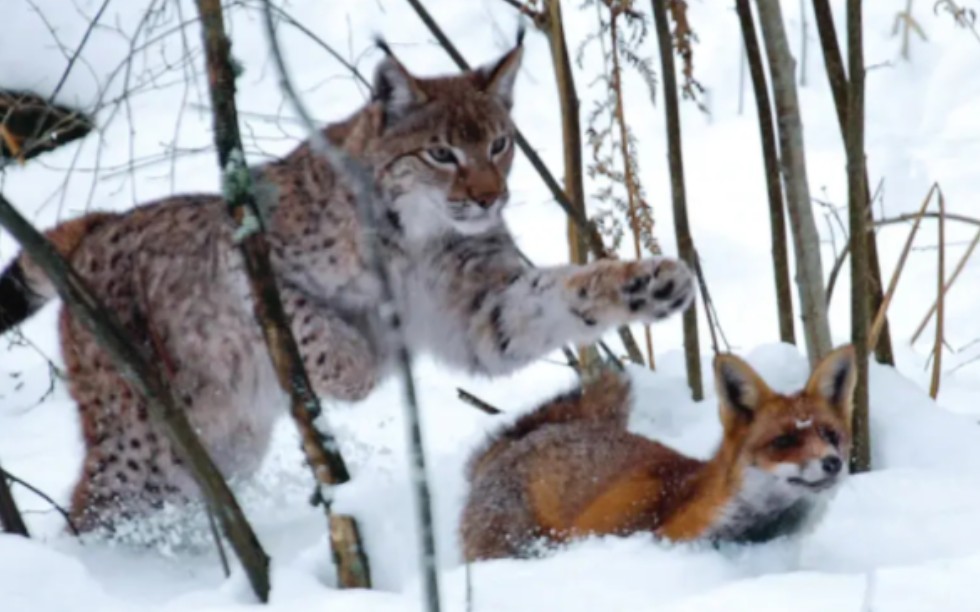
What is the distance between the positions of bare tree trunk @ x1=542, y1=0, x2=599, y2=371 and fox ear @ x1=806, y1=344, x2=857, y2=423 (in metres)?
1.48

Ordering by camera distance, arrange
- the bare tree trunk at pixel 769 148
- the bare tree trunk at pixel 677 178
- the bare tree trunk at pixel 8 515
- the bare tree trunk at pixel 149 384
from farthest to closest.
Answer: the bare tree trunk at pixel 677 178 → the bare tree trunk at pixel 769 148 → the bare tree trunk at pixel 8 515 → the bare tree trunk at pixel 149 384

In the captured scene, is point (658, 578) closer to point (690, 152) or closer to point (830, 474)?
point (830, 474)

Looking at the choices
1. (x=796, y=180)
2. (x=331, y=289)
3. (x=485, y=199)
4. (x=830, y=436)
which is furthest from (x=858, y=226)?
(x=331, y=289)

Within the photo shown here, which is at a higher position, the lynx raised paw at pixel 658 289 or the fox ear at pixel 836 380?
the lynx raised paw at pixel 658 289

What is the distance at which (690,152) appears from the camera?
400 inches

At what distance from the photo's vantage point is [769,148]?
5648 millimetres

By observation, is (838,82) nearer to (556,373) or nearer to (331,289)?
(331,289)

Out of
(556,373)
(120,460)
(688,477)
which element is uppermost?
(688,477)

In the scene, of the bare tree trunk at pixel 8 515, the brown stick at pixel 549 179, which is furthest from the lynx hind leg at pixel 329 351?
the bare tree trunk at pixel 8 515

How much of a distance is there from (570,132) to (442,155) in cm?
49

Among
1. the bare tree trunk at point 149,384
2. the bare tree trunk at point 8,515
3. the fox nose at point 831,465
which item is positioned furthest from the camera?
the bare tree trunk at point 8,515

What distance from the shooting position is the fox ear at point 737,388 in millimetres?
4715

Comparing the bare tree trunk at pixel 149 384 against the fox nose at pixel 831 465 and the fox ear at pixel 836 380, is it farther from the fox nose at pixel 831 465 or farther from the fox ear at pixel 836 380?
the fox ear at pixel 836 380

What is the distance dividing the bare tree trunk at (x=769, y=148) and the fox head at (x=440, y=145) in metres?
0.68
